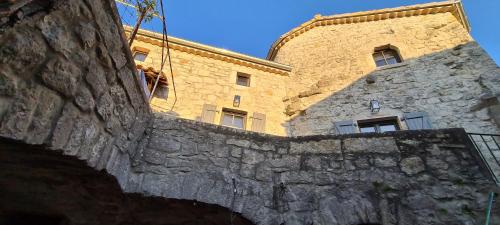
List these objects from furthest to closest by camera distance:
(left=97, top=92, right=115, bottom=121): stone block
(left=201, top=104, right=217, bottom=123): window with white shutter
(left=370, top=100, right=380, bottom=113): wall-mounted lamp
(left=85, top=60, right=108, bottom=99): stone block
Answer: (left=201, top=104, right=217, bottom=123): window with white shutter → (left=370, top=100, right=380, bottom=113): wall-mounted lamp → (left=97, top=92, right=115, bottom=121): stone block → (left=85, top=60, right=108, bottom=99): stone block

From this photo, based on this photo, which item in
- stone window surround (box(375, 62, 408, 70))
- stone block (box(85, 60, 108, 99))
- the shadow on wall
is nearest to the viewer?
stone block (box(85, 60, 108, 99))

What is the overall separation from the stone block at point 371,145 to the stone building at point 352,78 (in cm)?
397

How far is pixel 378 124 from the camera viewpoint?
6.89m

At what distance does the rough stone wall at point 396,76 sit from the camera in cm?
653

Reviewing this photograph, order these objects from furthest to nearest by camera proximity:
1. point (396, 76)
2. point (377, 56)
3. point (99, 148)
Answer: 1. point (377, 56)
2. point (396, 76)
3. point (99, 148)

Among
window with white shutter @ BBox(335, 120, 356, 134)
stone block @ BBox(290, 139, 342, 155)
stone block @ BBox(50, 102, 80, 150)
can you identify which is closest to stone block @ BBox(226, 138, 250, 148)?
stone block @ BBox(290, 139, 342, 155)

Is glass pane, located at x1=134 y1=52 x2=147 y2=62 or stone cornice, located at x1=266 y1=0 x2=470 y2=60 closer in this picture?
glass pane, located at x1=134 y1=52 x2=147 y2=62

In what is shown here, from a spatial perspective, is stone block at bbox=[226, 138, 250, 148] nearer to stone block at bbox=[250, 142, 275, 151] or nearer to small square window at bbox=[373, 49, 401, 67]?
stone block at bbox=[250, 142, 275, 151]

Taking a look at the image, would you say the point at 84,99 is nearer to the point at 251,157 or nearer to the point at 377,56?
the point at 251,157

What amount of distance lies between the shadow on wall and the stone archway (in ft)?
17.1

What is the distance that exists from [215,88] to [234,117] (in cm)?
109

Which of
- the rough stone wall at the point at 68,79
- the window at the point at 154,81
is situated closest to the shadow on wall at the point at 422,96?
the window at the point at 154,81

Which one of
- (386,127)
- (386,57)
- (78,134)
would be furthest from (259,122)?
(78,134)

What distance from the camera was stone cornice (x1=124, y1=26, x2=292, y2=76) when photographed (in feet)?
28.2
